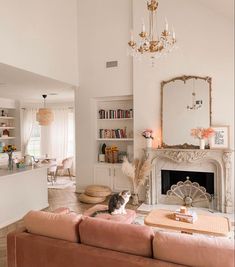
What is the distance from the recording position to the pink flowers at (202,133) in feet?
14.5

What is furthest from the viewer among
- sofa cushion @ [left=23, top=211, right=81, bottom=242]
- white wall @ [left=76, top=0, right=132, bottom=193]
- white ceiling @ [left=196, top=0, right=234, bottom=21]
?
white wall @ [left=76, top=0, right=132, bottom=193]

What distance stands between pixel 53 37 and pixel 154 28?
206 centimetres

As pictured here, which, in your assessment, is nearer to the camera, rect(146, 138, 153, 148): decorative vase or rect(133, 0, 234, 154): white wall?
rect(133, 0, 234, 154): white wall

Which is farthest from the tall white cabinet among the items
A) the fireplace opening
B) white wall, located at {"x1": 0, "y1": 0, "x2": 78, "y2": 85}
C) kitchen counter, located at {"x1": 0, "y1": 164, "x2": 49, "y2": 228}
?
kitchen counter, located at {"x1": 0, "y1": 164, "x2": 49, "y2": 228}

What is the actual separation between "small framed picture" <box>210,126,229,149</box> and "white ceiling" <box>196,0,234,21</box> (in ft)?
6.19

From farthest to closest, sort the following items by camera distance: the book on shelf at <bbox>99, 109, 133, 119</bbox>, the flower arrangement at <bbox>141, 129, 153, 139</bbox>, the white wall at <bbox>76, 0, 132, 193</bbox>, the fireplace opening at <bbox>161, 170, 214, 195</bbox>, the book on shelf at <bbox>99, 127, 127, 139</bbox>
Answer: the book on shelf at <bbox>99, 127, 127, 139</bbox> < the book on shelf at <bbox>99, 109, 133, 119</bbox> < the white wall at <bbox>76, 0, 132, 193</bbox> < the flower arrangement at <bbox>141, 129, 153, 139</bbox> < the fireplace opening at <bbox>161, 170, 214, 195</bbox>

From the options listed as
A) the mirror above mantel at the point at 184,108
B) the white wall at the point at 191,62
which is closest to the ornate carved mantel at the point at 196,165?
the mirror above mantel at the point at 184,108

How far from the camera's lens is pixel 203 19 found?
14.7 feet

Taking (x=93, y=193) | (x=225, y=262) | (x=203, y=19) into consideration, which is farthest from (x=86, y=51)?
(x=225, y=262)

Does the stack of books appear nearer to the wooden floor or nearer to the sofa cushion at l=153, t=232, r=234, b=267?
the sofa cushion at l=153, t=232, r=234, b=267

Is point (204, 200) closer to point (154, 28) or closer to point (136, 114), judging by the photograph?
point (136, 114)

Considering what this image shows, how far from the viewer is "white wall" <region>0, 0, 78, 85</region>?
12.6 ft

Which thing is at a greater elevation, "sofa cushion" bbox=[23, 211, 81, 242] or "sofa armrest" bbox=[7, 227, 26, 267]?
"sofa cushion" bbox=[23, 211, 81, 242]

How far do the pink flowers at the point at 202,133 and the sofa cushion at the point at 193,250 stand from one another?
2897 millimetres
